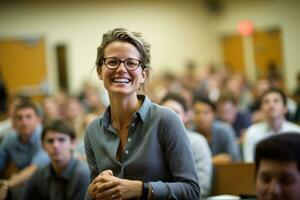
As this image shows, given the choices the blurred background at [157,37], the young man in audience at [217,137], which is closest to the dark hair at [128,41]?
the young man in audience at [217,137]

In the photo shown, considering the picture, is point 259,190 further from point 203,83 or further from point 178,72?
point 178,72

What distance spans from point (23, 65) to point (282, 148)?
890 cm

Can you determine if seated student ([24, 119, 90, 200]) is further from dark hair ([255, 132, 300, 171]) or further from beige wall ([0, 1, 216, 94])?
beige wall ([0, 1, 216, 94])

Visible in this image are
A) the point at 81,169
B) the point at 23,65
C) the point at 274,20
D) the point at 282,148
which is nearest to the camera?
the point at 282,148

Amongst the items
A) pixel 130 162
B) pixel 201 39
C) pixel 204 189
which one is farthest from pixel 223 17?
pixel 130 162

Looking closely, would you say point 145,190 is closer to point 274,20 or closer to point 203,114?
point 203,114

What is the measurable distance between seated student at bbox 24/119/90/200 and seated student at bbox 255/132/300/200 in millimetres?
1559

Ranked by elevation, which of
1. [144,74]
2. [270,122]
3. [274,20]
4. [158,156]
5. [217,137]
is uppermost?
[274,20]

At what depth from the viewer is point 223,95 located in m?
5.42

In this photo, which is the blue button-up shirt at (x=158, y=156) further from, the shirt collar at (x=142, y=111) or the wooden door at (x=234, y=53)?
the wooden door at (x=234, y=53)

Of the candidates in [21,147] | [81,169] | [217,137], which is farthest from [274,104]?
[21,147]

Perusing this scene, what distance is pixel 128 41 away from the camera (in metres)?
1.75

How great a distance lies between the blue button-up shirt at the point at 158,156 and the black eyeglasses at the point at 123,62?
16cm

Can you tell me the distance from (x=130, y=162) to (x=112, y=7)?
367 inches
